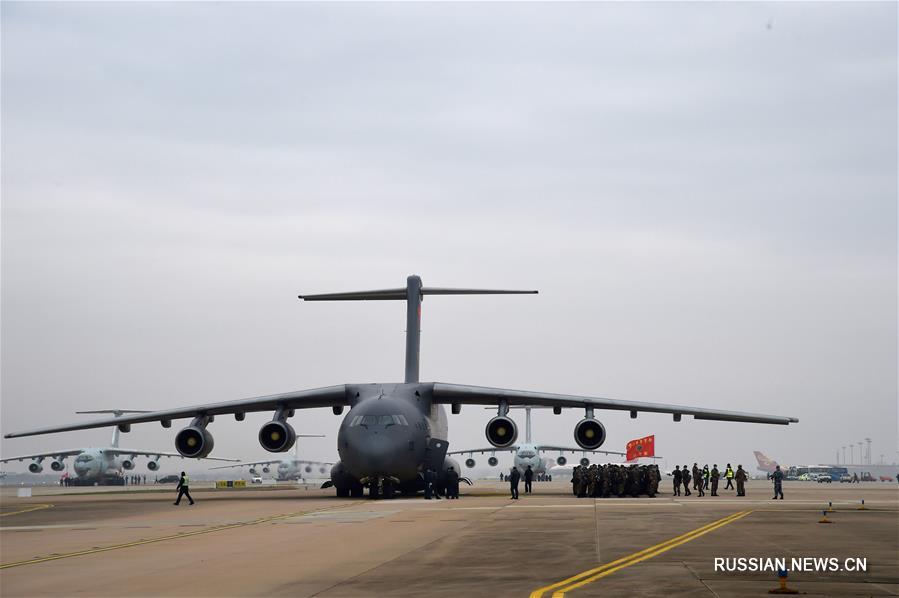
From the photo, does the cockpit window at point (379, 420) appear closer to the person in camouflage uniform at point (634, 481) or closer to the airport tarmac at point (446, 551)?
the airport tarmac at point (446, 551)

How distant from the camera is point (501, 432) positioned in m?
33.8

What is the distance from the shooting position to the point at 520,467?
72.1 m

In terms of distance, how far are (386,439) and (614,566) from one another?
60.8ft

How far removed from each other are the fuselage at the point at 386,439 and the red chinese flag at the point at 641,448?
28.2 meters

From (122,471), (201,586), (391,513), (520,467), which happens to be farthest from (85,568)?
(122,471)

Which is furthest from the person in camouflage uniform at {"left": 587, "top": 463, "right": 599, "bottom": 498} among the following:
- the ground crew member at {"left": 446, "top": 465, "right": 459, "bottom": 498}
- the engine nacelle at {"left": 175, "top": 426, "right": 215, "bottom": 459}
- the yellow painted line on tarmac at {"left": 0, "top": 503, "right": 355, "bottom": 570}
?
the engine nacelle at {"left": 175, "top": 426, "right": 215, "bottom": 459}

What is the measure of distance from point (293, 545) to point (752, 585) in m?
7.90

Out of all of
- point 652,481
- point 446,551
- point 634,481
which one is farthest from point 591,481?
point 446,551

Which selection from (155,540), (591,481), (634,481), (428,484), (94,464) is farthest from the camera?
(94,464)

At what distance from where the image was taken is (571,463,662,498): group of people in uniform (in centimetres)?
3462

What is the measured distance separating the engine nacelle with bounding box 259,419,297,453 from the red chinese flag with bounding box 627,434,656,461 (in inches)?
1188

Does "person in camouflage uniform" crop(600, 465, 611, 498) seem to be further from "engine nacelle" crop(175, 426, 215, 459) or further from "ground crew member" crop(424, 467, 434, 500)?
"engine nacelle" crop(175, 426, 215, 459)

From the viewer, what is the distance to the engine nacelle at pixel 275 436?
111 feet

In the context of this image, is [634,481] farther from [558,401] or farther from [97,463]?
[97,463]
